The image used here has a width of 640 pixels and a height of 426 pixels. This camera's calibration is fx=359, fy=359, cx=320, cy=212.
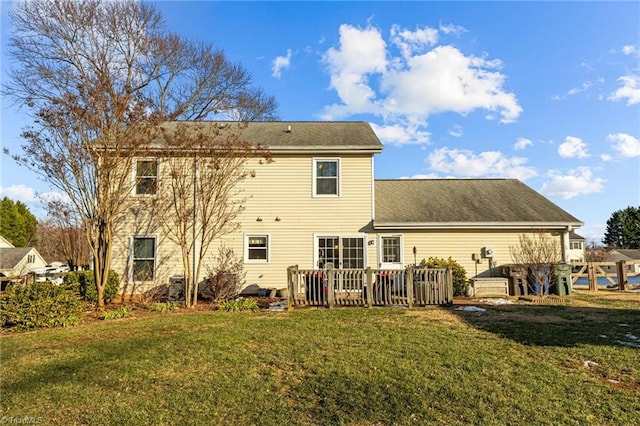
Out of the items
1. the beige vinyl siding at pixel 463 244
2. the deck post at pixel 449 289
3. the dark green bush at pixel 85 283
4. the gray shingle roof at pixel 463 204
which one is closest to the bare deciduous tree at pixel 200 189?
the dark green bush at pixel 85 283

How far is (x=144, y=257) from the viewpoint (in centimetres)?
1247

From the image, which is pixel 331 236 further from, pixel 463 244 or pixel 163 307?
pixel 163 307

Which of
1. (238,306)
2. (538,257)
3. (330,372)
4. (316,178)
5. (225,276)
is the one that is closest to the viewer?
(330,372)

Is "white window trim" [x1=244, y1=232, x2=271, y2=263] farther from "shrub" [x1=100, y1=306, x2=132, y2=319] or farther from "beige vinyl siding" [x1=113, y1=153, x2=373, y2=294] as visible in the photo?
"shrub" [x1=100, y1=306, x2=132, y2=319]

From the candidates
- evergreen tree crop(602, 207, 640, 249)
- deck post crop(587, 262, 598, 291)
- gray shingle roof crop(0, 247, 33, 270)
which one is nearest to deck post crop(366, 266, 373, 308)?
deck post crop(587, 262, 598, 291)

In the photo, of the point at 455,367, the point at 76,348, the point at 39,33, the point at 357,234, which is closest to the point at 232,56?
the point at 39,33

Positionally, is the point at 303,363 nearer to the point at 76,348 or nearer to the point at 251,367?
the point at 251,367

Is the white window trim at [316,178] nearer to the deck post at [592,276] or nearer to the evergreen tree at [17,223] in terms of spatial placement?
the deck post at [592,276]

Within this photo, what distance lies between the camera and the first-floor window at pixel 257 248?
1270 cm

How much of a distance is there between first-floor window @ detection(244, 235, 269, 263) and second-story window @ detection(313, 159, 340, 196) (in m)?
2.53

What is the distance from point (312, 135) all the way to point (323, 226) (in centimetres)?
360

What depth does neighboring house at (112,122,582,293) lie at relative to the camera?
12.5 metres

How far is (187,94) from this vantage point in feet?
81.1

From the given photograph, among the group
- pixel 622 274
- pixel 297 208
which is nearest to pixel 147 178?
pixel 297 208
